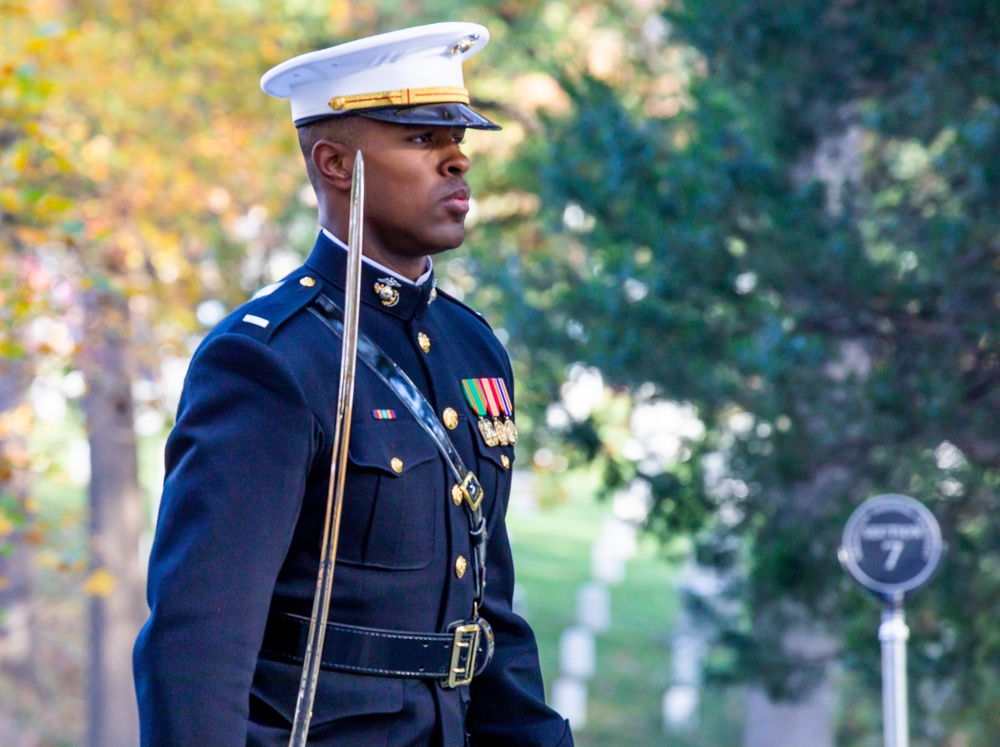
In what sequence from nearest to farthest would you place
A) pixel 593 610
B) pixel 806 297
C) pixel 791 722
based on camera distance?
pixel 806 297
pixel 791 722
pixel 593 610

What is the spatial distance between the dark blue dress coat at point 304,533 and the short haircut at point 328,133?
5.6 inches

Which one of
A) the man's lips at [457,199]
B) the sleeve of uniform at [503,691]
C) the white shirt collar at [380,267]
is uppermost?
the man's lips at [457,199]

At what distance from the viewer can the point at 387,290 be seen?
244 cm

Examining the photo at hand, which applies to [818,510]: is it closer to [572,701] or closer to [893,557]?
[893,557]

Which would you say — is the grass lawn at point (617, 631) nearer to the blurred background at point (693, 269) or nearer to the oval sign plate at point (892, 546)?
the blurred background at point (693, 269)

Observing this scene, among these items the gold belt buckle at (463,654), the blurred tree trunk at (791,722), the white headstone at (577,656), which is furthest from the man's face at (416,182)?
the white headstone at (577,656)

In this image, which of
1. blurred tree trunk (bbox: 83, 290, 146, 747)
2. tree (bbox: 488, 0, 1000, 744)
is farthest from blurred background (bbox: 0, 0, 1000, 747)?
blurred tree trunk (bbox: 83, 290, 146, 747)

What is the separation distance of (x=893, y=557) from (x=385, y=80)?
4.12m

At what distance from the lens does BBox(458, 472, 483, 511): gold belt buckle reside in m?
2.34

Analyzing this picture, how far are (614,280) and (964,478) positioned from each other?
1.98 m

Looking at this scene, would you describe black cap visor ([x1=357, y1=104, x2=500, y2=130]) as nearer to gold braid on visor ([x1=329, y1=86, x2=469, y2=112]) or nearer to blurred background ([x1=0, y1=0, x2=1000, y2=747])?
gold braid on visor ([x1=329, y1=86, x2=469, y2=112])

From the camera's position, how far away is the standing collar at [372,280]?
2.41 meters

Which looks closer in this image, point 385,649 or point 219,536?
point 219,536

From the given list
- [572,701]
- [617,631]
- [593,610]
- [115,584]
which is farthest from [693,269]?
[617,631]
